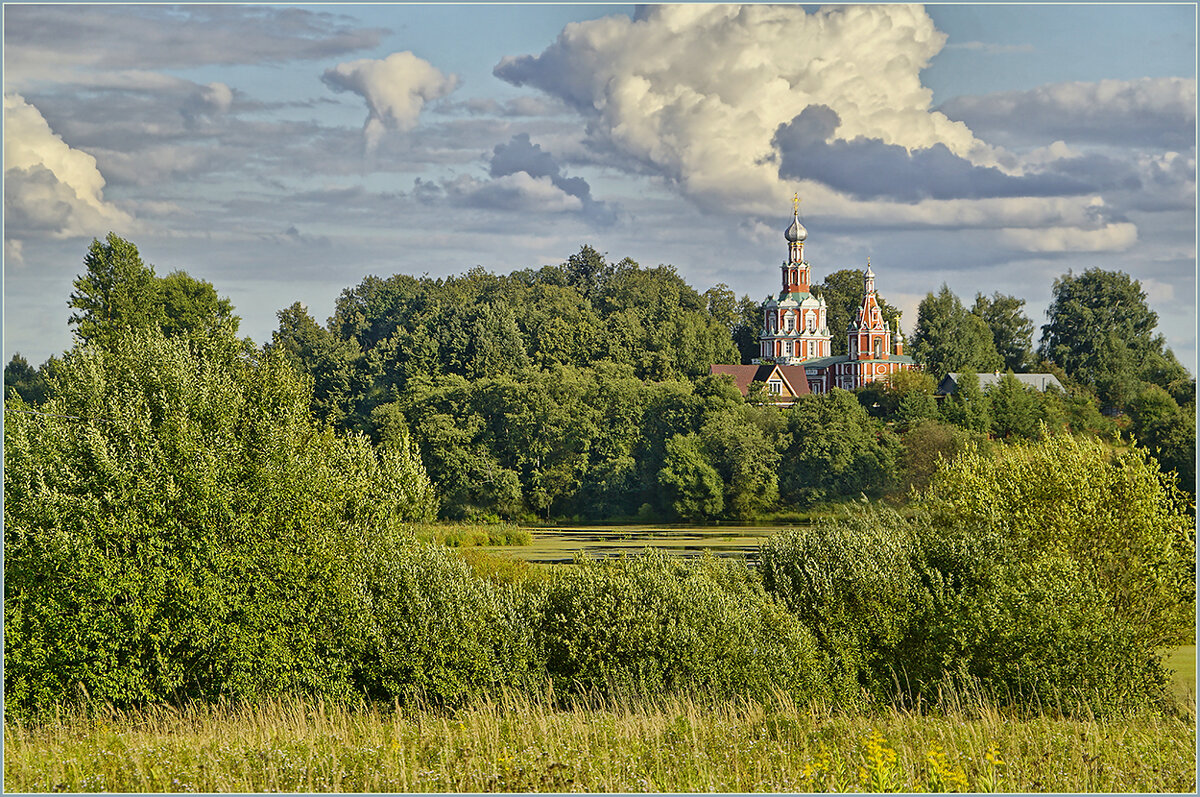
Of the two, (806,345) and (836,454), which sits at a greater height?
(806,345)

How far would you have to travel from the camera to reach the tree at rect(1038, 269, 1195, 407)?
279 ft

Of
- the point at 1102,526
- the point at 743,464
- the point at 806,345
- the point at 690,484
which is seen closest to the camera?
the point at 1102,526

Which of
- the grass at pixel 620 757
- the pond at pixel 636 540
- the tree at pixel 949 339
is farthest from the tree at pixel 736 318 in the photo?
the grass at pixel 620 757

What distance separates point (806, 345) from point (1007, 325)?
58.7 ft

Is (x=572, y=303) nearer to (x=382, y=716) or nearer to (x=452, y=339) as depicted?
(x=452, y=339)

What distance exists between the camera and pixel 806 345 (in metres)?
100

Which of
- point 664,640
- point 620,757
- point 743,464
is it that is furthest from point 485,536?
point 620,757

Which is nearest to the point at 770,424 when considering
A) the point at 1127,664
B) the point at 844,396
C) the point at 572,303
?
the point at 844,396

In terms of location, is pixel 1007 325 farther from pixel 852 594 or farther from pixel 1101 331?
pixel 852 594

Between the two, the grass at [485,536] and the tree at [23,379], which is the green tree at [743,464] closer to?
the grass at [485,536]

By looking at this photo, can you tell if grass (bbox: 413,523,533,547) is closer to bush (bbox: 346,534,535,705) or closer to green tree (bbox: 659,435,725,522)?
green tree (bbox: 659,435,725,522)

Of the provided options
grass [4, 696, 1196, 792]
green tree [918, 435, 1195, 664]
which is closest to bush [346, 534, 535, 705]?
grass [4, 696, 1196, 792]

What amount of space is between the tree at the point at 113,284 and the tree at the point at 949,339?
204 ft

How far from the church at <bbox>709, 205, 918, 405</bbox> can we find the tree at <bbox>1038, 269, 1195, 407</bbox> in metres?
13.4
